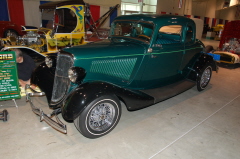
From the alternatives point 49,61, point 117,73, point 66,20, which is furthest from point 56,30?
point 117,73

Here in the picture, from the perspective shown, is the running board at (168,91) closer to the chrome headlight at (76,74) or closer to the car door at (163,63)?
the car door at (163,63)

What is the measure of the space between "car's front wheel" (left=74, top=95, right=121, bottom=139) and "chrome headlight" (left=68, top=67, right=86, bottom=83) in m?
0.41

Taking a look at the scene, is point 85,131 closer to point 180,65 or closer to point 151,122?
point 151,122

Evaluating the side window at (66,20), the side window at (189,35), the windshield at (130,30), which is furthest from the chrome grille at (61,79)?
the side window at (66,20)

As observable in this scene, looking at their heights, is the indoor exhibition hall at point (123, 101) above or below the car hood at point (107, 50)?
Answer: below

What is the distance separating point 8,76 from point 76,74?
1.66 metres

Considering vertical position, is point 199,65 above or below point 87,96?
above

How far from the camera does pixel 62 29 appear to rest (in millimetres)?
6465

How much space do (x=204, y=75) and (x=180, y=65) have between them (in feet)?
3.36

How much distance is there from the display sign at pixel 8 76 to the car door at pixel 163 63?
2.44m

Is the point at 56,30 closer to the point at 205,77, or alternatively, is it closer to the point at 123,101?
the point at 123,101

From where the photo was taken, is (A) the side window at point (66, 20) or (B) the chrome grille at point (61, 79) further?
(A) the side window at point (66, 20)

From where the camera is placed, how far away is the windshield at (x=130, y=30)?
355 centimetres

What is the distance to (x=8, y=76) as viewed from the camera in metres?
3.34
